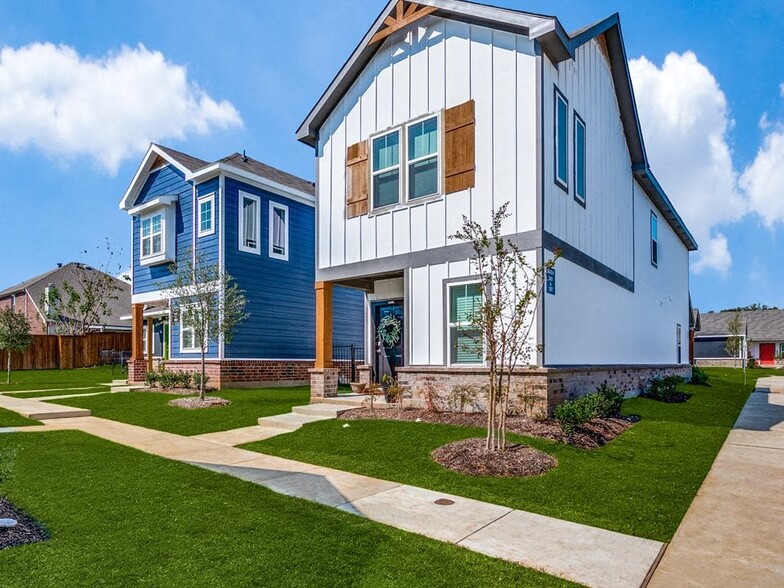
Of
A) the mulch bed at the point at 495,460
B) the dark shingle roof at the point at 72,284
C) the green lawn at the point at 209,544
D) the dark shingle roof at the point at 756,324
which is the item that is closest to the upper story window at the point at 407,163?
the mulch bed at the point at 495,460

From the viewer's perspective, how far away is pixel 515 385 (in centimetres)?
872

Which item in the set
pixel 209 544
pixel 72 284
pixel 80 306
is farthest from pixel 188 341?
pixel 72 284

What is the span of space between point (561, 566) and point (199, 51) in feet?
42.6

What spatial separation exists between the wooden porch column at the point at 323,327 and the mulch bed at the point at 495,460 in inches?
220

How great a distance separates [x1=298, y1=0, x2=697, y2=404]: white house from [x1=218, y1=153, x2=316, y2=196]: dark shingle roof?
5297 millimetres

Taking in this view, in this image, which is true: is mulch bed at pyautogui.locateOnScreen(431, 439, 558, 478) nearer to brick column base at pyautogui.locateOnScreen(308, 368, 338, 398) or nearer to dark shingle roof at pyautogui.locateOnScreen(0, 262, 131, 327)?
brick column base at pyautogui.locateOnScreen(308, 368, 338, 398)

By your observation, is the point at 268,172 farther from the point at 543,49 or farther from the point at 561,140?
the point at 543,49

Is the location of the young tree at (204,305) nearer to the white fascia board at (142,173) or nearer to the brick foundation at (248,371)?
the brick foundation at (248,371)

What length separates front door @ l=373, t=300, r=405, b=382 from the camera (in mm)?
12977

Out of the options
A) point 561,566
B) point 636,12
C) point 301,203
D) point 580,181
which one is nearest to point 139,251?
A: point 301,203

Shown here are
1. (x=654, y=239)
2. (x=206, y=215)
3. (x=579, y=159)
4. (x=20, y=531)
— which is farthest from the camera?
(x=654, y=239)

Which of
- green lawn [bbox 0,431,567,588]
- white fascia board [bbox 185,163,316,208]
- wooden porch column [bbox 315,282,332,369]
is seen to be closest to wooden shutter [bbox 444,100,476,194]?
wooden porch column [bbox 315,282,332,369]

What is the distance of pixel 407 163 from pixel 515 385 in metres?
5.00

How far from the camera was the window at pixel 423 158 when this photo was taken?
10.5 meters
